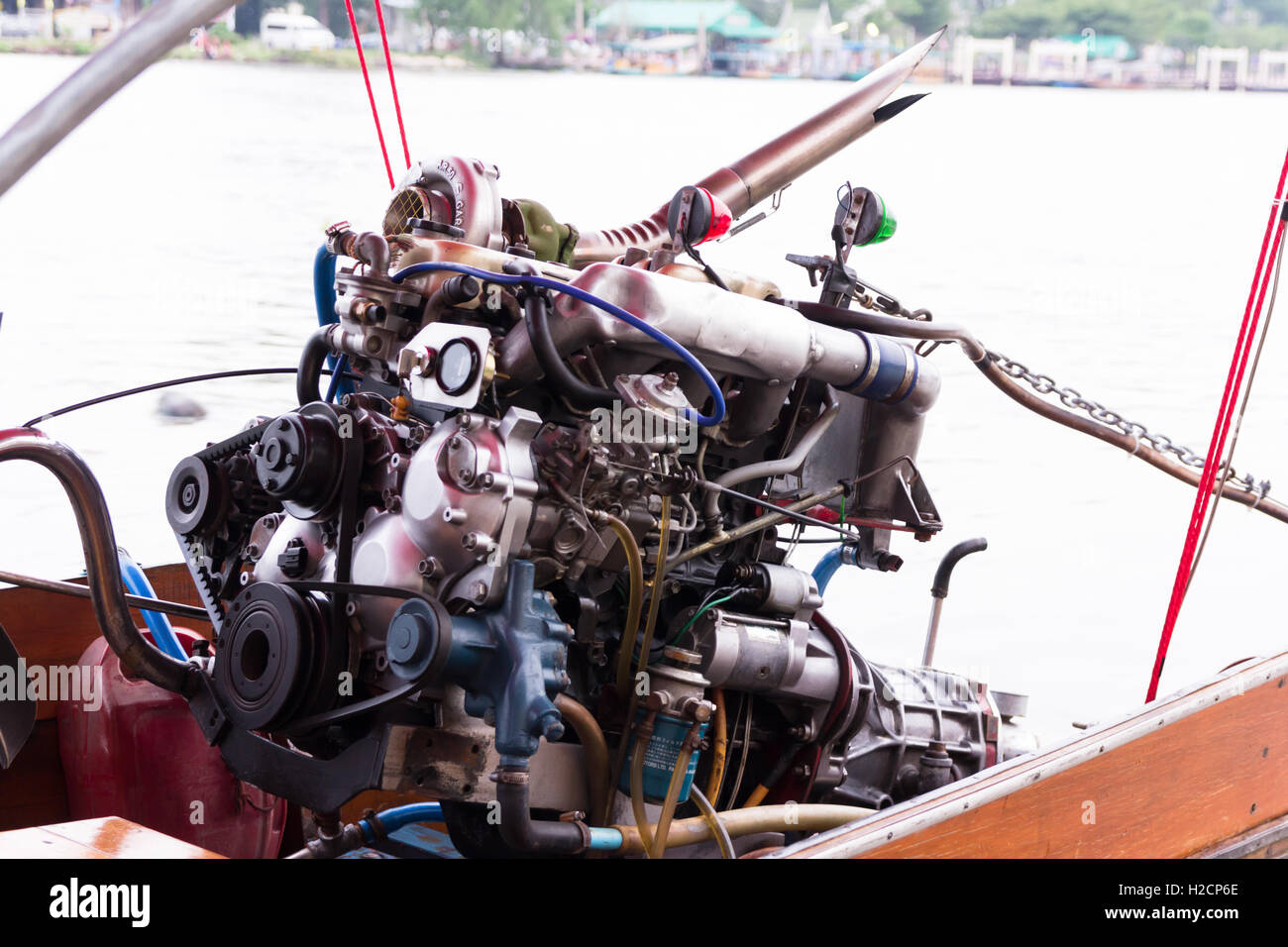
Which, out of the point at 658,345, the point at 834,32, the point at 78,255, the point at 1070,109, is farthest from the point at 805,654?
the point at 1070,109

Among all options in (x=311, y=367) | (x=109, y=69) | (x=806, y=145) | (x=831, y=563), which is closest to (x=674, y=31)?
(x=806, y=145)

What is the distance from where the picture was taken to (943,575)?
9.70ft

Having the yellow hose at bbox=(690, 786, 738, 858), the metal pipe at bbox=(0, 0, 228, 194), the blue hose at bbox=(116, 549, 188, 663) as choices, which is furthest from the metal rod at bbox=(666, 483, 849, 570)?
the metal pipe at bbox=(0, 0, 228, 194)

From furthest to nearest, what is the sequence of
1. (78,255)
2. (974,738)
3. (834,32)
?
(834,32), (78,255), (974,738)

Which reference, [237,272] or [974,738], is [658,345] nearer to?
[974,738]

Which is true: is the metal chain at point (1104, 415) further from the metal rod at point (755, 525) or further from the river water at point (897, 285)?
the metal rod at point (755, 525)

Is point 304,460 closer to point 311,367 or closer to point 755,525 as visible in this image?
point 311,367

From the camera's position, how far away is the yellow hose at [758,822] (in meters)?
2.07

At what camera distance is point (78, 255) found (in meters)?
11.0

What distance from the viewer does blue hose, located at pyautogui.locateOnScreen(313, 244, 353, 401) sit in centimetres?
224

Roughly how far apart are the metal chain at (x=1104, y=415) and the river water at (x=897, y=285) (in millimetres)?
382

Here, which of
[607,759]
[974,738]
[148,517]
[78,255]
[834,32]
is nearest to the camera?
[607,759]

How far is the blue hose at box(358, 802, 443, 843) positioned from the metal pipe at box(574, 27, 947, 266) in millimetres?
1022

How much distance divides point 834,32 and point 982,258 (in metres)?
4.55
